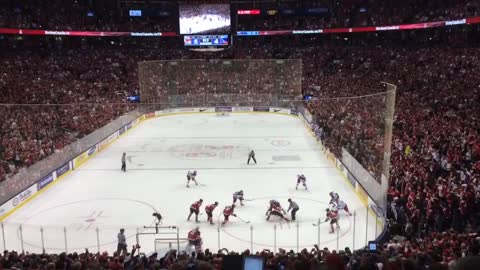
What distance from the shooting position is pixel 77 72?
3850 centimetres

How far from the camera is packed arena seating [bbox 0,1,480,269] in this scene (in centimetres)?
814

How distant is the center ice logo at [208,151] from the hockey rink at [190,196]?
48 millimetres

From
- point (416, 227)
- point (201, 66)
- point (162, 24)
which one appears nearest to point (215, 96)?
point (201, 66)

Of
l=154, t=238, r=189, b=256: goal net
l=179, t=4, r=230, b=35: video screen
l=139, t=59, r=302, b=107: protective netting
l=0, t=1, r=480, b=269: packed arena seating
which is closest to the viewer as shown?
l=0, t=1, r=480, b=269: packed arena seating

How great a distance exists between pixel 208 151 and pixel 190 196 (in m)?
7.14

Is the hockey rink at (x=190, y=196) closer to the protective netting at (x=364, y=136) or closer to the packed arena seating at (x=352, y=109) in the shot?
the protective netting at (x=364, y=136)

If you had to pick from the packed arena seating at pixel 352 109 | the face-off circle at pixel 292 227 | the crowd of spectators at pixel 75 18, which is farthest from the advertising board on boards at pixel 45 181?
the crowd of spectators at pixel 75 18

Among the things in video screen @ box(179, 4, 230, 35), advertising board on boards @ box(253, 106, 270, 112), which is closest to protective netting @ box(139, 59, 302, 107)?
advertising board on boards @ box(253, 106, 270, 112)

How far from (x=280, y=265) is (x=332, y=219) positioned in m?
5.53

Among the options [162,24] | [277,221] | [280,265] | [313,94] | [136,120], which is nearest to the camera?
[280,265]

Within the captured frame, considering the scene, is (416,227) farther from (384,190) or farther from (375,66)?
(375,66)

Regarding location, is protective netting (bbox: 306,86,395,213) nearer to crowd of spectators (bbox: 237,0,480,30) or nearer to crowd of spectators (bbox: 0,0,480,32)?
crowd of spectators (bbox: 237,0,480,30)

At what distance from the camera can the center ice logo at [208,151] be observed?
2203 centimetres

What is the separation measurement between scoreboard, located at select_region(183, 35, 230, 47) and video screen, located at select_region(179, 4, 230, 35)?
1.04ft
